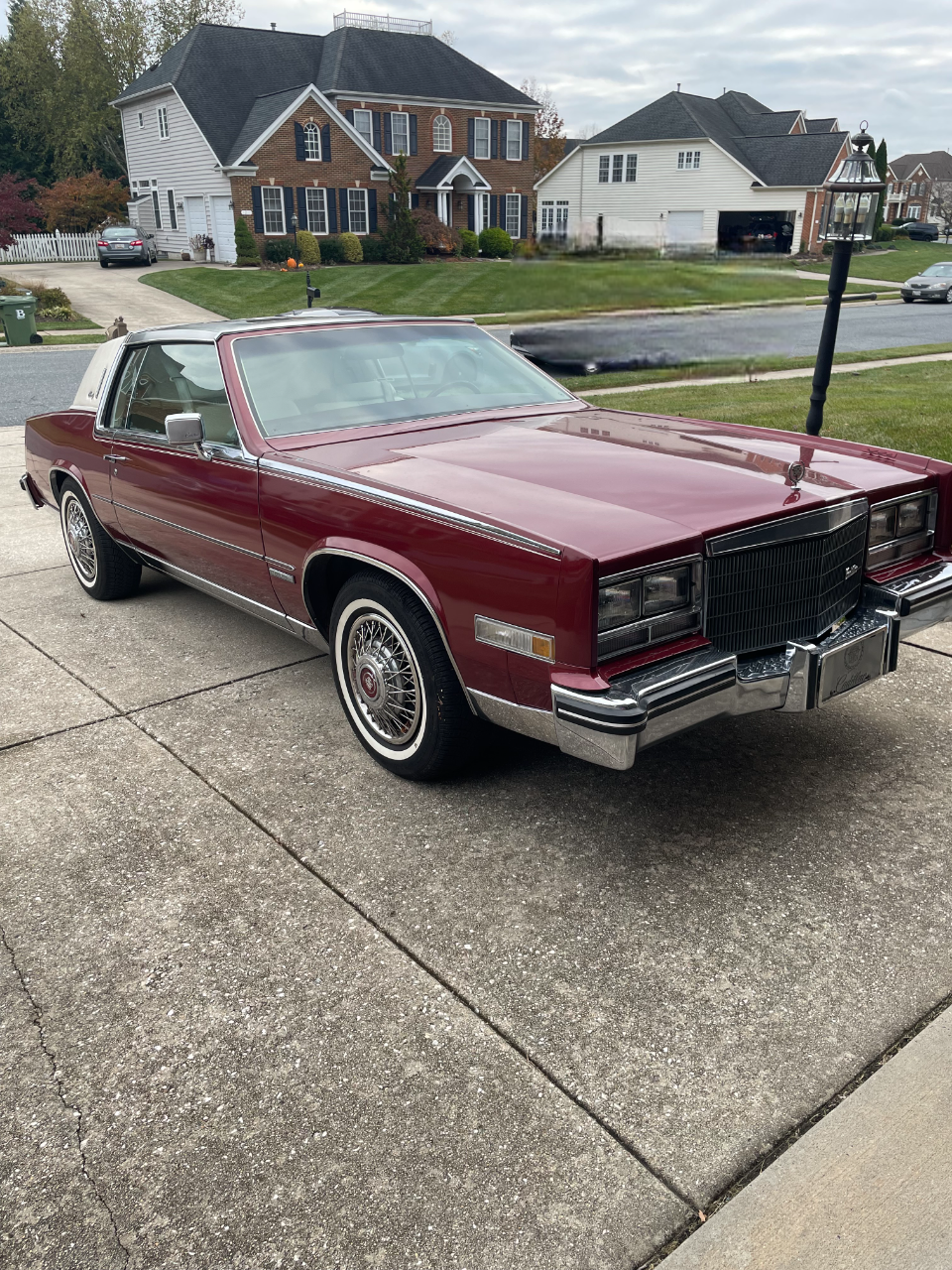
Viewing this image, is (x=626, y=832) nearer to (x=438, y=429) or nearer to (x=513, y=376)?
(x=438, y=429)

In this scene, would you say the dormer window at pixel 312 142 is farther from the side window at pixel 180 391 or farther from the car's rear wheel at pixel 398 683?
the car's rear wheel at pixel 398 683

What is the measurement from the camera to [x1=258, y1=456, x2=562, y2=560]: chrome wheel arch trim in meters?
3.02

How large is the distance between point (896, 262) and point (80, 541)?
48.4 metres

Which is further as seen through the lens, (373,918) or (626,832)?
(626,832)

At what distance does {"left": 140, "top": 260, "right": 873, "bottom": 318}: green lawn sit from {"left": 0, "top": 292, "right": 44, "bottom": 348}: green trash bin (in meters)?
4.81

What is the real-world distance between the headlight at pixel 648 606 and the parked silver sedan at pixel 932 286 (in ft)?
111

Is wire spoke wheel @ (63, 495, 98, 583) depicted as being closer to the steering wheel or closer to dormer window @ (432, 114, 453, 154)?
the steering wheel

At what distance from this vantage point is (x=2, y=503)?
8.80 m

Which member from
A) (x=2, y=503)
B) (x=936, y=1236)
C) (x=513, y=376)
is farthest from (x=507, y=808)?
(x=2, y=503)

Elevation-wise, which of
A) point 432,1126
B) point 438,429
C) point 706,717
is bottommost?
point 432,1126

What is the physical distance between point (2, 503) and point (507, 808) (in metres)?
6.83

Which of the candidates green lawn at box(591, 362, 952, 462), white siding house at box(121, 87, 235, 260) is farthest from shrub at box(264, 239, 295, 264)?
green lawn at box(591, 362, 952, 462)

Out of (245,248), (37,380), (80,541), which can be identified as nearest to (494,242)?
(245,248)

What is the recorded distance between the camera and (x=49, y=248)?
4022 cm
